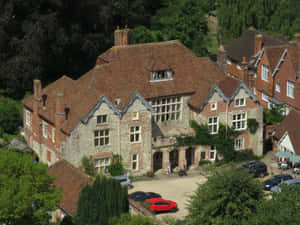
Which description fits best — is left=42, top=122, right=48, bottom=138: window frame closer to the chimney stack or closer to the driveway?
the chimney stack

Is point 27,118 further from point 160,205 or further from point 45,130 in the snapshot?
point 160,205

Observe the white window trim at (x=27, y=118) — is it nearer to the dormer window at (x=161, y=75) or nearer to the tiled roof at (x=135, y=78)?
the tiled roof at (x=135, y=78)

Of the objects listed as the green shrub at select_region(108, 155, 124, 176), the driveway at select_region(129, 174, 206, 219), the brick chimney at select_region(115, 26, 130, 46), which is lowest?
the driveway at select_region(129, 174, 206, 219)

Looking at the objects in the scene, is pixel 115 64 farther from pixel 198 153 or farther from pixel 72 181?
pixel 72 181

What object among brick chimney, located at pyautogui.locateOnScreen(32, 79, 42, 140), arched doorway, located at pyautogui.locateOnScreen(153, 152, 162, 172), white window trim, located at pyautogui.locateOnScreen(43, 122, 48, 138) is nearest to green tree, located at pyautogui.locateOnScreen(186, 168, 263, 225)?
arched doorway, located at pyautogui.locateOnScreen(153, 152, 162, 172)

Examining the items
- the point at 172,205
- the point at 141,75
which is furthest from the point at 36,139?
the point at 172,205
